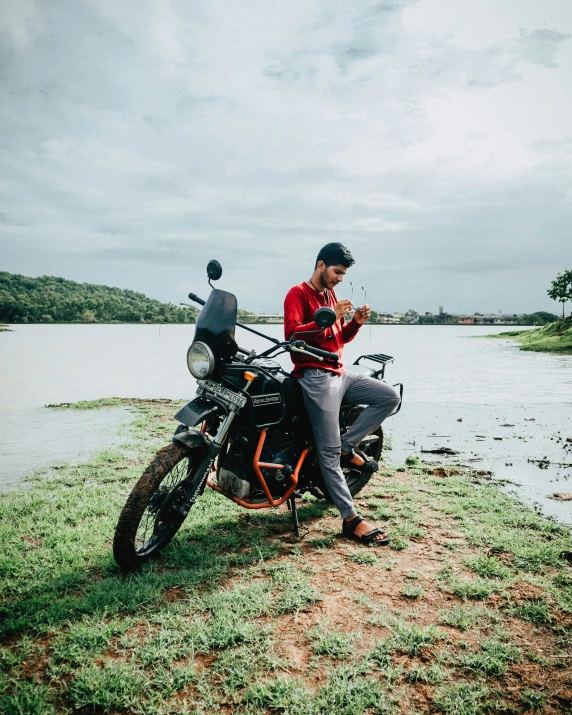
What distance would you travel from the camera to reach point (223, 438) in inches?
140

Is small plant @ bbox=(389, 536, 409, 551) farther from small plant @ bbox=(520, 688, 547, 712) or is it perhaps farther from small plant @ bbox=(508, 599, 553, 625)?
small plant @ bbox=(520, 688, 547, 712)

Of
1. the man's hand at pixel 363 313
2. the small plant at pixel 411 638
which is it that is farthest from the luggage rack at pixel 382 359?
the small plant at pixel 411 638

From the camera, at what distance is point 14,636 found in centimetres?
277

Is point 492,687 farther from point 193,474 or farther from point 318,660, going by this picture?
point 193,474

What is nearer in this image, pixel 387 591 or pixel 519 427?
pixel 387 591

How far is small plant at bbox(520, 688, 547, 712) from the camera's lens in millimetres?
2338

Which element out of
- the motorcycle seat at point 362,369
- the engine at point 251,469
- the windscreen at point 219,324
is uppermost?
the windscreen at point 219,324

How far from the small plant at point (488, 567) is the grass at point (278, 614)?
0.05ft

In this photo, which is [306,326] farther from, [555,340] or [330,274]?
[555,340]

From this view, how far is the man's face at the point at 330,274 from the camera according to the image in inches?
164

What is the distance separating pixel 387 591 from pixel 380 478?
8.64ft

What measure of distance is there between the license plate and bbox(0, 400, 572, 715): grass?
125 centimetres

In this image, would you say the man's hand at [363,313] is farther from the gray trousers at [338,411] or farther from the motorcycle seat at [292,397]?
the motorcycle seat at [292,397]

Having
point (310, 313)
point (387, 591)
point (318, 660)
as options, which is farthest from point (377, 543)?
point (310, 313)
